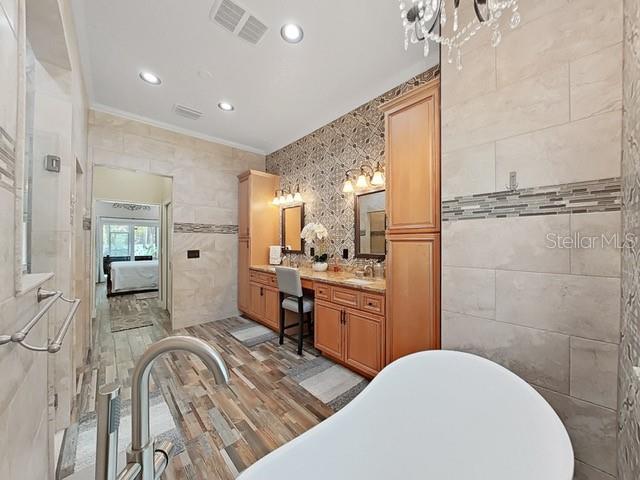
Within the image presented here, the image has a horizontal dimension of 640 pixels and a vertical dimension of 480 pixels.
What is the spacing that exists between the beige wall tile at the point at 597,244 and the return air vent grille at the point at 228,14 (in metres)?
2.39

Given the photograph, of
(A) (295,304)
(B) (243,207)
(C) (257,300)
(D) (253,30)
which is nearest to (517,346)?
(A) (295,304)

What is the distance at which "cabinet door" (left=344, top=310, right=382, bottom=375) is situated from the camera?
6.53ft

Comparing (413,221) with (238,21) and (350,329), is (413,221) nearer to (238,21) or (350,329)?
A: (350,329)

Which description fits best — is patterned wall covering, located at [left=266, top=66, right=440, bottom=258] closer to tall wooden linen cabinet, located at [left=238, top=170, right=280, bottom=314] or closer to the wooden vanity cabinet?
tall wooden linen cabinet, located at [left=238, top=170, right=280, bottom=314]

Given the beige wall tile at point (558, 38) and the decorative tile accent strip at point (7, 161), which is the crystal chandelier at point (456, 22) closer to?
the beige wall tile at point (558, 38)

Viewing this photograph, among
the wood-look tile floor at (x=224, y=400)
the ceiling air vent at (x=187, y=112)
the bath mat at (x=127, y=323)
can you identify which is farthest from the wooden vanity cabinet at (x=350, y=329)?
the bath mat at (x=127, y=323)

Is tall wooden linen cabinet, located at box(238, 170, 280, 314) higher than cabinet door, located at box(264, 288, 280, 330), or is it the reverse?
tall wooden linen cabinet, located at box(238, 170, 280, 314)

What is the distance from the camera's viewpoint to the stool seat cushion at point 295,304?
2.64 metres

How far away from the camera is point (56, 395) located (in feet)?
5.16

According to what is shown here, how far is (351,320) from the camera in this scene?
2191 millimetres

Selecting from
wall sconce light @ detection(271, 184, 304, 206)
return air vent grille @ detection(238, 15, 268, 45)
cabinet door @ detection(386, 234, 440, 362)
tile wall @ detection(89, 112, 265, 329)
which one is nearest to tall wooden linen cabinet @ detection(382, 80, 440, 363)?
cabinet door @ detection(386, 234, 440, 362)

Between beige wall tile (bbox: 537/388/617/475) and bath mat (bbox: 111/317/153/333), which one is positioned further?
bath mat (bbox: 111/317/153/333)

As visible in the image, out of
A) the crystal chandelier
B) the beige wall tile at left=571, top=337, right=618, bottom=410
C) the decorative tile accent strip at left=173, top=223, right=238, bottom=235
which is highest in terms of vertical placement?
the crystal chandelier

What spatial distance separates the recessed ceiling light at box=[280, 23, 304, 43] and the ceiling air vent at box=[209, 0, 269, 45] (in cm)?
13
